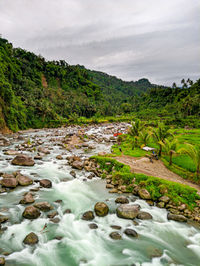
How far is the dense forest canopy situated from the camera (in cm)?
5771

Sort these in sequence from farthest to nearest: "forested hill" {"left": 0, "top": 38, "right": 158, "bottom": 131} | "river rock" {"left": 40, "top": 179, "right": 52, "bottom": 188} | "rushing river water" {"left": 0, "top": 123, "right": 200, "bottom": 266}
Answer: "forested hill" {"left": 0, "top": 38, "right": 158, "bottom": 131} → "river rock" {"left": 40, "top": 179, "right": 52, "bottom": 188} → "rushing river water" {"left": 0, "top": 123, "right": 200, "bottom": 266}

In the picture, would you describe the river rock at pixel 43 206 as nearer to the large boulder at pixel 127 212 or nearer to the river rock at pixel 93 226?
the river rock at pixel 93 226

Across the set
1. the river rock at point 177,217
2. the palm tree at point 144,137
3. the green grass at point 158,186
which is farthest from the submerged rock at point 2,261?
the palm tree at point 144,137

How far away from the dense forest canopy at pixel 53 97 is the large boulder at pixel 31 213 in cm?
3932

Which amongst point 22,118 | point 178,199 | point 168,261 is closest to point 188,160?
point 178,199

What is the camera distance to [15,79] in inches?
3292

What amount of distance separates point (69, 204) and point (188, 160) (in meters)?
14.1

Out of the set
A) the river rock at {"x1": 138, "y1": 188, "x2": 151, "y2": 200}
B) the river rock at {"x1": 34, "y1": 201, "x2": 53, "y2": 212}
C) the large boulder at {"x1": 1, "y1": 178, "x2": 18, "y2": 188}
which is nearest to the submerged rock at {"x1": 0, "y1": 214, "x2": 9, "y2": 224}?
the river rock at {"x1": 34, "y1": 201, "x2": 53, "y2": 212}

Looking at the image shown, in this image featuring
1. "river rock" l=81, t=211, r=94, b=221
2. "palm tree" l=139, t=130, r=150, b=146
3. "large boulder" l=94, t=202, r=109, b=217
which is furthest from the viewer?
"palm tree" l=139, t=130, r=150, b=146

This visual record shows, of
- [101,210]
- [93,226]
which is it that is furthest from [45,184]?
[93,226]

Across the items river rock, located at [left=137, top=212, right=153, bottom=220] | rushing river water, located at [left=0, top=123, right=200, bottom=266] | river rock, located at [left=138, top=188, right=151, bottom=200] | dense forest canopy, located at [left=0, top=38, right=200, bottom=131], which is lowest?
rushing river water, located at [left=0, top=123, right=200, bottom=266]

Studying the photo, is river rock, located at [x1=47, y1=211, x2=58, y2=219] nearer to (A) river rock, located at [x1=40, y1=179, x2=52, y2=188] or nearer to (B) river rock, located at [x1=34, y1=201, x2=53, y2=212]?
(B) river rock, located at [x1=34, y1=201, x2=53, y2=212]

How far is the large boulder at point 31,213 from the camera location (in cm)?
936

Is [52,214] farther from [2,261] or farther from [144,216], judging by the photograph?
[144,216]
